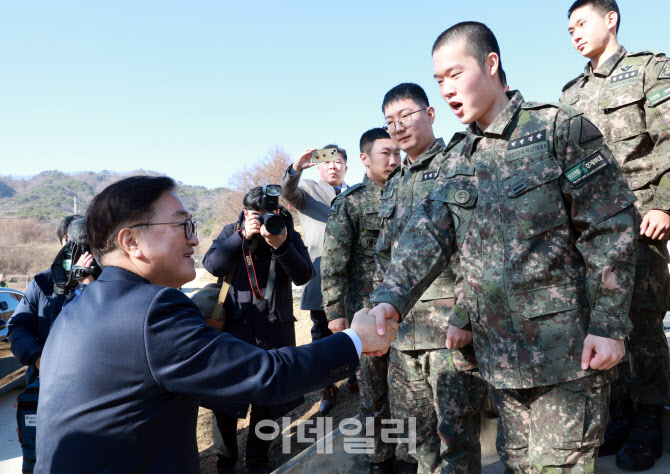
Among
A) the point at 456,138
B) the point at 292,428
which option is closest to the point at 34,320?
the point at 292,428

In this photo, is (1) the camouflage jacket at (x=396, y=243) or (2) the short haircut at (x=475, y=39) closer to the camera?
(2) the short haircut at (x=475, y=39)

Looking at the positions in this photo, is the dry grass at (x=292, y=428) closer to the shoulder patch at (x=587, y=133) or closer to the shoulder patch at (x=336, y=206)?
the shoulder patch at (x=336, y=206)

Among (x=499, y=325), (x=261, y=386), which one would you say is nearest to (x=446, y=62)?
(x=499, y=325)

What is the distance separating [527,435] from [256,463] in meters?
2.41

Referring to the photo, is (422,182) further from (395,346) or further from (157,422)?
(157,422)

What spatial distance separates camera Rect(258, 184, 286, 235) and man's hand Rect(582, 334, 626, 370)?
88.5 inches

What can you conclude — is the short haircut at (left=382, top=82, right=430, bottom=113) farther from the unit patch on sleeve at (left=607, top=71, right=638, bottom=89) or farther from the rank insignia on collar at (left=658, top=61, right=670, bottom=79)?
the rank insignia on collar at (left=658, top=61, right=670, bottom=79)

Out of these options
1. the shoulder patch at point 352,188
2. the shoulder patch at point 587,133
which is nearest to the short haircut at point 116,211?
the shoulder patch at point 587,133

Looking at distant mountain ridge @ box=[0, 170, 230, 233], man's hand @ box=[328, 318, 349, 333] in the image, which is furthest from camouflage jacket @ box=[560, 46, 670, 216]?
distant mountain ridge @ box=[0, 170, 230, 233]

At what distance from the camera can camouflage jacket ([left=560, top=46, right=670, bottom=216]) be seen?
2611 mm

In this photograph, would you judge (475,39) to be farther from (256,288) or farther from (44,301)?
(44,301)

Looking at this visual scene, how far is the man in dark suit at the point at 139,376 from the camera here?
1520 mm

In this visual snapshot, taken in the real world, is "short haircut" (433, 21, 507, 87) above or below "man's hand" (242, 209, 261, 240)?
above

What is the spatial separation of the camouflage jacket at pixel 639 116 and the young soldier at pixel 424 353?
38.3 inches
